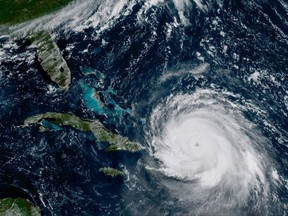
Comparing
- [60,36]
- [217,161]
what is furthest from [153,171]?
[60,36]

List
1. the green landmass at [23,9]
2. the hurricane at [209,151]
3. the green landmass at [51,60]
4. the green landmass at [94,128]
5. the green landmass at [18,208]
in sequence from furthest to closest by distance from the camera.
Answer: the green landmass at [23,9] → the green landmass at [51,60] → the green landmass at [94,128] → the hurricane at [209,151] → the green landmass at [18,208]

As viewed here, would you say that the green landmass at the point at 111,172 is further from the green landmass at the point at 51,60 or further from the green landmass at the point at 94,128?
the green landmass at the point at 51,60

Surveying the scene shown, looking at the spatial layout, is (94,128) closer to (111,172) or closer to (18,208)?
(111,172)

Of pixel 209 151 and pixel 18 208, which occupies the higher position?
pixel 18 208

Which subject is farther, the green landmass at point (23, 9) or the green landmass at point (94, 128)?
the green landmass at point (23, 9)

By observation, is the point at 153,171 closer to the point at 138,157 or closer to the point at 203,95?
the point at 138,157

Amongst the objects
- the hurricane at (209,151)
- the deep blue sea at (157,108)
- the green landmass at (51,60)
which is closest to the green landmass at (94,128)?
the deep blue sea at (157,108)

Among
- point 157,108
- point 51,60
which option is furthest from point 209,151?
point 51,60
